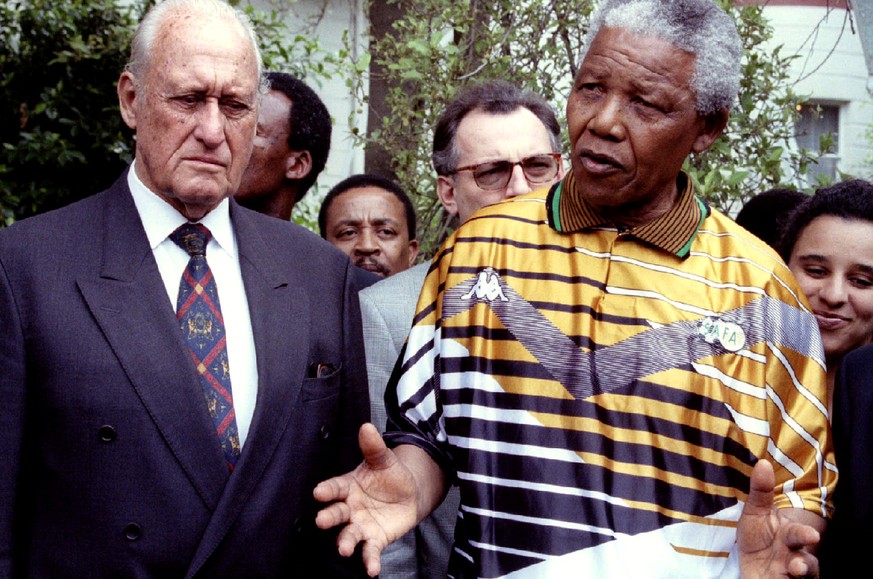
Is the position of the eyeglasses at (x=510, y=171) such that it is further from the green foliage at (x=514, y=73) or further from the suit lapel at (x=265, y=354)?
the green foliage at (x=514, y=73)

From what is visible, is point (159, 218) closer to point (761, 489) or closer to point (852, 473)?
point (761, 489)

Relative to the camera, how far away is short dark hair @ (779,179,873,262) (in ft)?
11.1

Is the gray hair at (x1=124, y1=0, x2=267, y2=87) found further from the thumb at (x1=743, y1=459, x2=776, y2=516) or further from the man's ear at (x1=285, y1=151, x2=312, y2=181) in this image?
the man's ear at (x1=285, y1=151, x2=312, y2=181)

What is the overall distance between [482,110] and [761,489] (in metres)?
1.93

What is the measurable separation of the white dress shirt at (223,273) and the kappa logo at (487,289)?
0.55 meters

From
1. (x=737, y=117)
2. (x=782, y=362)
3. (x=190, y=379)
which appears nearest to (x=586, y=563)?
(x=782, y=362)

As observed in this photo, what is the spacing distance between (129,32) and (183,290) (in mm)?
3917

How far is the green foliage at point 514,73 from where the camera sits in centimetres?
535

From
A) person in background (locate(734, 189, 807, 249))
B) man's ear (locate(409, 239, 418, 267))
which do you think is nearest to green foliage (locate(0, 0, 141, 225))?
man's ear (locate(409, 239, 418, 267))

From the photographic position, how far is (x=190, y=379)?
2.48m

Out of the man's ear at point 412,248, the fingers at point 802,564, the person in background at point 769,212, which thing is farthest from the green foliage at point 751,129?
the fingers at point 802,564

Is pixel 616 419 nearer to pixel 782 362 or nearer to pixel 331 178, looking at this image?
pixel 782 362

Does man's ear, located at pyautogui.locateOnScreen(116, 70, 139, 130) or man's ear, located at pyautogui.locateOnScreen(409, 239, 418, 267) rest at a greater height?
man's ear, located at pyautogui.locateOnScreen(116, 70, 139, 130)

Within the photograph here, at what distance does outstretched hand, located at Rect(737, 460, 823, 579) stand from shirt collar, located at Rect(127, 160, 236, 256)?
139cm
